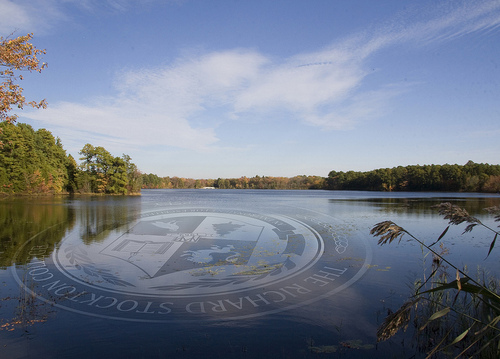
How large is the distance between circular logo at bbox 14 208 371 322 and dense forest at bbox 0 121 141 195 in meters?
42.1

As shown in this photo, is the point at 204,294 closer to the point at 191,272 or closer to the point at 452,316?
the point at 191,272

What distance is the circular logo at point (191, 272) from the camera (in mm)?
6617

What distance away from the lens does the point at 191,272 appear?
8969 mm

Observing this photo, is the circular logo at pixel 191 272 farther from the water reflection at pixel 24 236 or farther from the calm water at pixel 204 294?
the water reflection at pixel 24 236

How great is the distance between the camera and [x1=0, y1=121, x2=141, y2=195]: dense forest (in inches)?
1959

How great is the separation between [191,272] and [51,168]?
61.3 metres

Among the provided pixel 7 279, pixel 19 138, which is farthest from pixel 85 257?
pixel 19 138

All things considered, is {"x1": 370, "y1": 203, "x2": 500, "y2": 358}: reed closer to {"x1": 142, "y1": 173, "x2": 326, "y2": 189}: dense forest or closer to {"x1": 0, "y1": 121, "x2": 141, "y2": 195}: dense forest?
{"x1": 0, "y1": 121, "x2": 141, "y2": 195}: dense forest

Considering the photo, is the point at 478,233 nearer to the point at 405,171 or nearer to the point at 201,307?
the point at 201,307

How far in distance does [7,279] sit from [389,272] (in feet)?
33.6

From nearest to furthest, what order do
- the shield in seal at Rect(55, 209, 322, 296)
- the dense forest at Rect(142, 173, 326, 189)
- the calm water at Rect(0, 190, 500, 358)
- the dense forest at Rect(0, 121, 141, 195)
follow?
the calm water at Rect(0, 190, 500, 358) < the shield in seal at Rect(55, 209, 322, 296) < the dense forest at Rect(0, 121, 141, 195) < the dense forest at Rect(142, 173, 326, 189)

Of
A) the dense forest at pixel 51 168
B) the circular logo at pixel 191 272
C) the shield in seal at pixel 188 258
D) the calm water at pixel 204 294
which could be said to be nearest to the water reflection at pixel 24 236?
the calm water at pixel 204 294

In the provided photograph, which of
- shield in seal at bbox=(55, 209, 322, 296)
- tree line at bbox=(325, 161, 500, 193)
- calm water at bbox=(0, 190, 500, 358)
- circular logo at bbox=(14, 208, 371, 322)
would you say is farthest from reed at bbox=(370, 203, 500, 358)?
tree line at bbox=(325, 161, 500, 193)

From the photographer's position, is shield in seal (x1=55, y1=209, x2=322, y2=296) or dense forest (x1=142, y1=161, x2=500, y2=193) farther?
dense forest (x1=142, y1=161, x2=500, y2=193)
